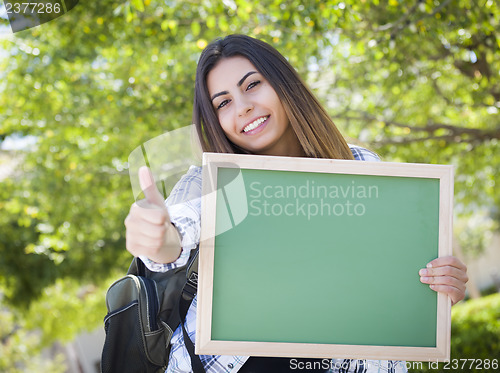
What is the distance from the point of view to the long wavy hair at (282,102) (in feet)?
6.46

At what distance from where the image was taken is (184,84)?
584cm

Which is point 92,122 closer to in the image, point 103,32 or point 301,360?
point 103,32

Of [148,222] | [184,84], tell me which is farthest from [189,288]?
[184,84]

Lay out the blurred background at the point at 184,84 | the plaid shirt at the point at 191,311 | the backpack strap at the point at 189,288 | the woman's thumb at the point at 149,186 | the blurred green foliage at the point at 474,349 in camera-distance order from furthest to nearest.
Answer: the blurred green foliage at the point at 474,349, the blurred background at the point at 184,84, the backpack strap at the point at 189,288, the plaid shirt at the point at 191,311, the woman's thumb at the point at 149,186

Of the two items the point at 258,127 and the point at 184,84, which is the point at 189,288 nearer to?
the point at 258,127

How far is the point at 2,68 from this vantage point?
22.2ft

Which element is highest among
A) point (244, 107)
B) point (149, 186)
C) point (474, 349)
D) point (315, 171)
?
point (244, 107)

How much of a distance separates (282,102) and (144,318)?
3.05ft

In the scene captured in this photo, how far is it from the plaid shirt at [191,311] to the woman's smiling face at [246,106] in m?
0.25

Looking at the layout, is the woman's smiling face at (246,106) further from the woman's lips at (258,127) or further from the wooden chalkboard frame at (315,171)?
the wooden chalkboard frame at (315,171)

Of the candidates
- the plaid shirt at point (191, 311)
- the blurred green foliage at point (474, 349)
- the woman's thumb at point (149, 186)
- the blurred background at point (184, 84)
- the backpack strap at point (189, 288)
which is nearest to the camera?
the woman's thumb at point (149, 186)

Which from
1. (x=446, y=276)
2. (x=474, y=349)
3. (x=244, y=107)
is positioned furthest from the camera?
(x=474, y=349)

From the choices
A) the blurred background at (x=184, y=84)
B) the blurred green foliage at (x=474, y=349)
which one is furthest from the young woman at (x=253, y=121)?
the blurred green foliage at (x=474, y=349)

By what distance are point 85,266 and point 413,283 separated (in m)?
10.8
